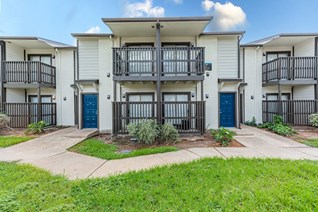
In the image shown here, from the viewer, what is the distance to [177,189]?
12.2 feet

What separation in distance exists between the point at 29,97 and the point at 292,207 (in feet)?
52.7

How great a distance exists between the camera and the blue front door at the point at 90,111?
11.3 m

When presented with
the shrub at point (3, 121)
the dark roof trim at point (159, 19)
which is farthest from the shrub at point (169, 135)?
the shrub at point (3, 121)

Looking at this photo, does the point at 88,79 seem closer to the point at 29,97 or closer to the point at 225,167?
the point at 29,97

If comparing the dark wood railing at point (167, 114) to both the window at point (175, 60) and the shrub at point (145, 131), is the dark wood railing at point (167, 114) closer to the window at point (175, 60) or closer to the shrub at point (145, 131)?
the shrub at point (145, 131)

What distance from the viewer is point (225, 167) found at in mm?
4707

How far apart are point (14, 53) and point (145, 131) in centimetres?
1188

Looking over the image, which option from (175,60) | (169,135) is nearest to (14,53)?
(175,60)

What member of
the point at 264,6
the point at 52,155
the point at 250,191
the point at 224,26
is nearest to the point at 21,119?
the point at 52,155

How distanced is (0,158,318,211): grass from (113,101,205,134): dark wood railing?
4246mm

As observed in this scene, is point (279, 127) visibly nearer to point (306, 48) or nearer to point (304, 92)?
point (304, 92)

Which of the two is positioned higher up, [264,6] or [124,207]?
[264,6]

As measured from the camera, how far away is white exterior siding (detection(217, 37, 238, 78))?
438 inches

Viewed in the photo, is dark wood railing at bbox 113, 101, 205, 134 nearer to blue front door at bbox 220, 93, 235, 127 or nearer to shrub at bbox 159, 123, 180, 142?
shrub at bbox 159, 123, 180, 142
